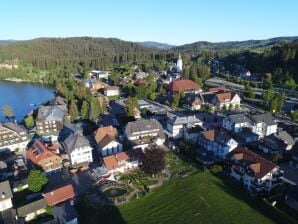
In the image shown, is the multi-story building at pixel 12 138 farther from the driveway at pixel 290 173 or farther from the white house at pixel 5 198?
the driveway at pixel 290 173

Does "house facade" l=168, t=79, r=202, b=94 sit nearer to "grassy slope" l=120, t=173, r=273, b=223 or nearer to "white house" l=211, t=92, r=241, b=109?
"white house" l=211, t=92, r=241, b=109

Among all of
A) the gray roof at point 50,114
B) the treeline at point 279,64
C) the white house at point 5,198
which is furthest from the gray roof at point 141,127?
the treeline at point 279,64

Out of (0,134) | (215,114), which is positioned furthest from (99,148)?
(215,114)

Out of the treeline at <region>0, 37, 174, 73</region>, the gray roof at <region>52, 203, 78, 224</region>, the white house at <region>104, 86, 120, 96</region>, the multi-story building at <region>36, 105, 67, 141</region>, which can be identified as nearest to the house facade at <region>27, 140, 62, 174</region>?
the gray roof at <region>52, 203, 78, 224</region>

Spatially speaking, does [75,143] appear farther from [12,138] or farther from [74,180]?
[12,138]

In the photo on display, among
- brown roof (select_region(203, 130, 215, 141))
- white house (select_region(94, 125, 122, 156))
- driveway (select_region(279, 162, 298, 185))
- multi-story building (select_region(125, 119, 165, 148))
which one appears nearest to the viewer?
driveway (select_region(279, 162, 298, 185))

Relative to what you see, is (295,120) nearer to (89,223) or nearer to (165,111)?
(165,111)
